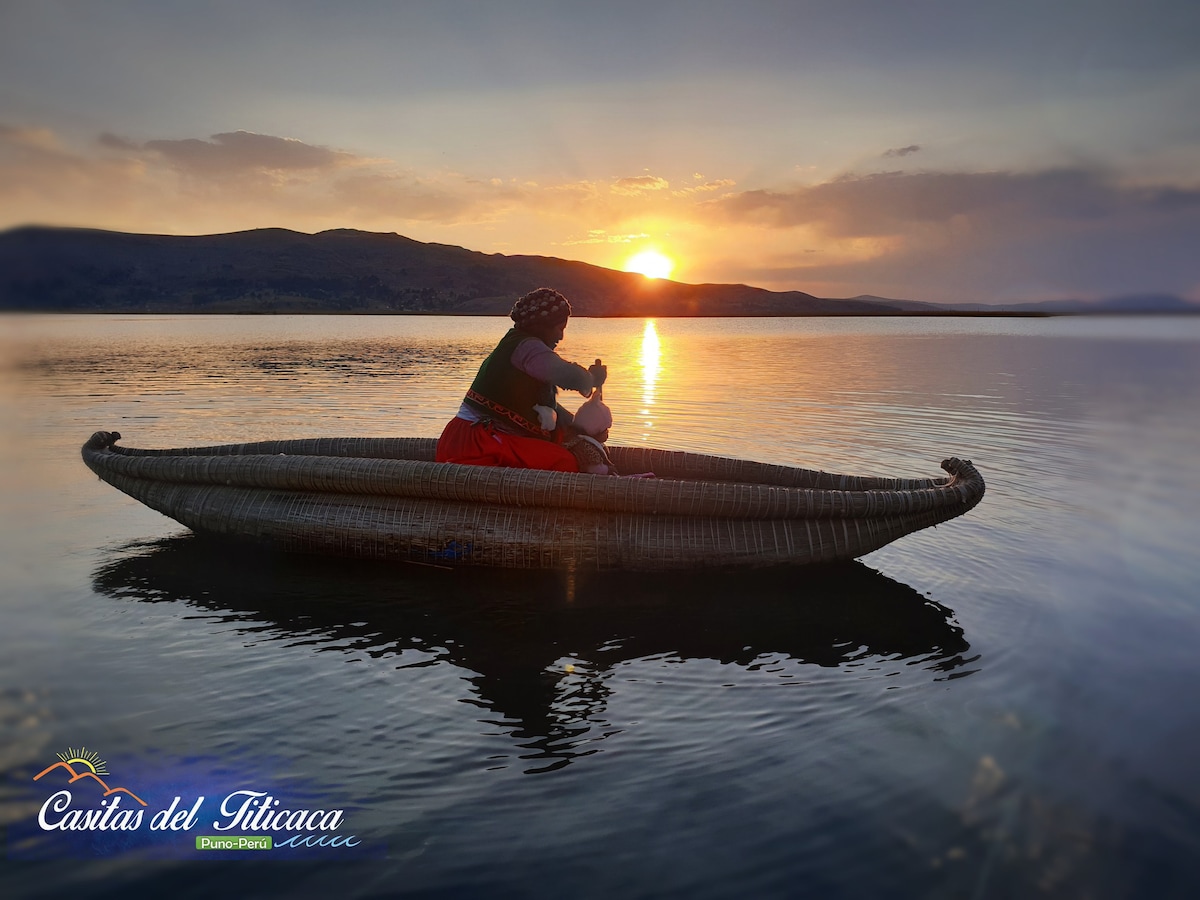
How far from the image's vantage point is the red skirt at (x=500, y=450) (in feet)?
22.0

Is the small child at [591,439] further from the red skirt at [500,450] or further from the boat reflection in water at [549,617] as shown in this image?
the boat reflection in water at [549,617]

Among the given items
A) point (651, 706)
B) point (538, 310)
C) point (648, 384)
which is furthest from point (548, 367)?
point (648, 384)

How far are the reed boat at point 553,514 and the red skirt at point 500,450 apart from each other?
0.35 metres

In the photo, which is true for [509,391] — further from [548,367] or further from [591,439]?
[591,439]

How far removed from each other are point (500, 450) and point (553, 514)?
2.64 ft

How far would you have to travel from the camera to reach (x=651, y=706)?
4.37 meters

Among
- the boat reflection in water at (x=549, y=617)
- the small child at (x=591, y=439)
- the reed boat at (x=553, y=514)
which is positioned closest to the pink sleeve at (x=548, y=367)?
the small child at (x=591, y=439)

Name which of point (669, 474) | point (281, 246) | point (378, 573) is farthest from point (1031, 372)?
point (281, 246)

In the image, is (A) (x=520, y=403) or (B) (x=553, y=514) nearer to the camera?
(B) (x=553, y=514)

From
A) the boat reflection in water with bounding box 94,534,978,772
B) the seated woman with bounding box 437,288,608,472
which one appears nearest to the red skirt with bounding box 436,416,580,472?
the seated woman with bounding box 437,288,608,472

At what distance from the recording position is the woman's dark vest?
6.65 meters

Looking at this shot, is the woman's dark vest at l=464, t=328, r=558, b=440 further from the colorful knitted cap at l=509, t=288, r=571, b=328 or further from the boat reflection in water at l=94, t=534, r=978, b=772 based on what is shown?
the boat reflection in water at l=94, t=534, r=978, b=772

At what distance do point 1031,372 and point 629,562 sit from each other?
24.6 meters

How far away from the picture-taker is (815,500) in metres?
6.11
